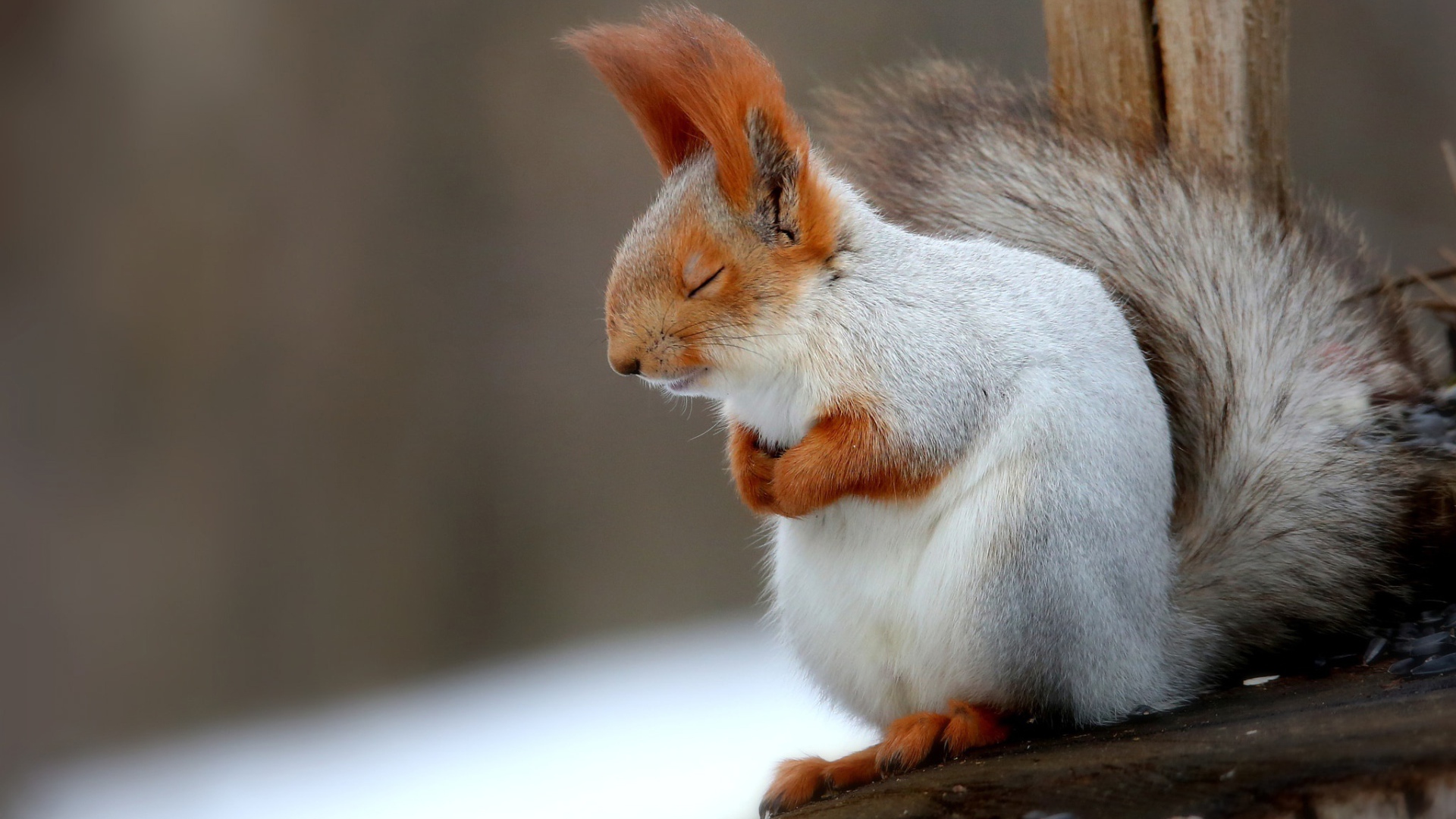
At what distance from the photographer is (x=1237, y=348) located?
1091 mm

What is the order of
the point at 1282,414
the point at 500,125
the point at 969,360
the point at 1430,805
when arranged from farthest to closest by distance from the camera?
the point at 500,125, the point at 1282,414, the point at 969,360, the point at 1430,805

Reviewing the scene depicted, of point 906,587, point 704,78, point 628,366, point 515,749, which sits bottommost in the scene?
point 515,749

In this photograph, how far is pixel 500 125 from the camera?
2709mm

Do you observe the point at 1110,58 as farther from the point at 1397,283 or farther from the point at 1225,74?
the point at 1397,283

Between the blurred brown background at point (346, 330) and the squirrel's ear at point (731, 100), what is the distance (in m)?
1.67

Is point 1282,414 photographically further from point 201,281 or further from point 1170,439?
point 201,281

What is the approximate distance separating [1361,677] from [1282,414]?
10.5 inches

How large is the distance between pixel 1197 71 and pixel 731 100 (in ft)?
2.49

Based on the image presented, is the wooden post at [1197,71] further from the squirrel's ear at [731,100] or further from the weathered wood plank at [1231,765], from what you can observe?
the weathered wood plank at [1231,765]

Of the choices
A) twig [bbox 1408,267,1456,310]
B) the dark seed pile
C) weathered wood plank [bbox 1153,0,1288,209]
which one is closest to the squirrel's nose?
the dark seed pile

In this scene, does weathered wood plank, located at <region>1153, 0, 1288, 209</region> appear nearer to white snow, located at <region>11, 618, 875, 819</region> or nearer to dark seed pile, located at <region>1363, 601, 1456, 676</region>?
dark seed pile, located at <region>1363, 601, 1456, 676</region>

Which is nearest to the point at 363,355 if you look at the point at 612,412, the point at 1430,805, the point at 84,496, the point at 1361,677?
the point at 612,412

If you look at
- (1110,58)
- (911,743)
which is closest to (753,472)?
(911,743)

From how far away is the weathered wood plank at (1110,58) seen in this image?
53.8 inches
